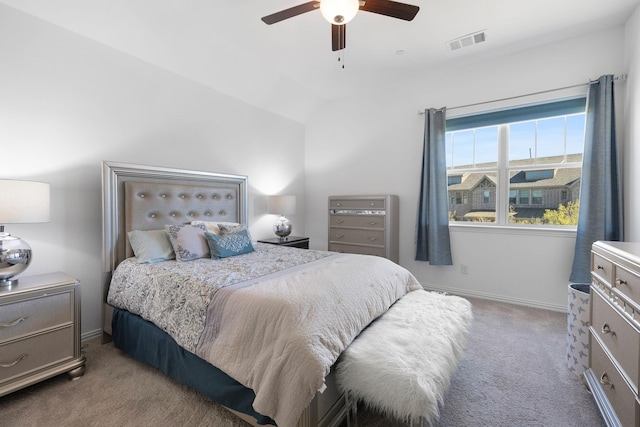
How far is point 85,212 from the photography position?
2365mm

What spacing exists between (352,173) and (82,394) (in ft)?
11.8

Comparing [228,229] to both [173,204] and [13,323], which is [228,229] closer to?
[173,204]

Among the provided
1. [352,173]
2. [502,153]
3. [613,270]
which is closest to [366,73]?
[352,173]

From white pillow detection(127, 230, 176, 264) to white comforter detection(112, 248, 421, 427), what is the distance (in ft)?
3.24

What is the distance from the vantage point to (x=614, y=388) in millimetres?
1350

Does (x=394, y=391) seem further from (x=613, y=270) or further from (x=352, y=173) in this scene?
(x=352, y=173)

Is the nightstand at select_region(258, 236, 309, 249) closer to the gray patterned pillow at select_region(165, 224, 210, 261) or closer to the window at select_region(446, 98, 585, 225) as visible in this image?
the gray patterned pillow at select_region(165, 224, 210, 261)

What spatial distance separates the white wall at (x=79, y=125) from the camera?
205 centimetres

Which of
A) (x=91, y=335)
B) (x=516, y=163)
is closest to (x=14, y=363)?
(x=91, y=335)

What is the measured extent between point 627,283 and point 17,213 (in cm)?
316

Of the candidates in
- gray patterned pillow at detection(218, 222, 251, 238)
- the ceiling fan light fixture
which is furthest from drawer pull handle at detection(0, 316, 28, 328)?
the ceiling fan light fixture

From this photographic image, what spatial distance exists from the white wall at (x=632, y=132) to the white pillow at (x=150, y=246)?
3.83 metres

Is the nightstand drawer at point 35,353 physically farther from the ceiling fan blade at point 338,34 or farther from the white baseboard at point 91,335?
the ceiling fan blade at point 338,34

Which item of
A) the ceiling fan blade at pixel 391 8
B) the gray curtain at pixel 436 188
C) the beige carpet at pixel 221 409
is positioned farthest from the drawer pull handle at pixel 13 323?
the gray curtain at pixel 436 188
